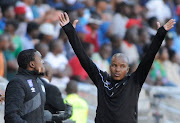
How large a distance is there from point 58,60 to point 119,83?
16.6 feet

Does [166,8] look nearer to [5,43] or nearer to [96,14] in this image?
[96,14]

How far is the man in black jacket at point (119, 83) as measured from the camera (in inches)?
231

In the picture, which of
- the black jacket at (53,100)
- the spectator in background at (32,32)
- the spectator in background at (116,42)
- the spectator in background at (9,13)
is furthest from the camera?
the spectator in background at (116,42)

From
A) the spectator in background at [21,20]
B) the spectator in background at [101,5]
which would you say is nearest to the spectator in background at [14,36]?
the spectator in background at [21,20]

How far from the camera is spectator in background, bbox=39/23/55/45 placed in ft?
36.9

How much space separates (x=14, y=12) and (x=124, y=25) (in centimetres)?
335

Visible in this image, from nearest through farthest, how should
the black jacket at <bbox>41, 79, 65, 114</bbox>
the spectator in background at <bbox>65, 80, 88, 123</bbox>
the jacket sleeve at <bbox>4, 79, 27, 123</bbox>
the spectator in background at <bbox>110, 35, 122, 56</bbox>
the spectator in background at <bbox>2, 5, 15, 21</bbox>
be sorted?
the jacket sleeve at <bbox>4, 79, 27, 123</bbox>, the black jacket at <bbox>41, 79, 65, 114</bbox>, the spectator in background at <bbox>65, 80, 88, 123</bbox>, the spectator in background at <bbox>2, 5, 15, 21</bbox>, the spectator in background at <bbox>110, 35, 122, 56</bbox>

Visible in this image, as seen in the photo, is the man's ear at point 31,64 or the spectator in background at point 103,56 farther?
the spectator in background at point 103,56

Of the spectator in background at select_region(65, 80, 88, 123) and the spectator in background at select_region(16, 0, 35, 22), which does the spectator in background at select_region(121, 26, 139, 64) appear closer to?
the spectator in background at select_region(16, 0, 35, 22)

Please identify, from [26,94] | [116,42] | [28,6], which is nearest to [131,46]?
[116,42]

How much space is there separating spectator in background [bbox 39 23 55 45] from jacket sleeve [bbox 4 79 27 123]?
5.73 meters

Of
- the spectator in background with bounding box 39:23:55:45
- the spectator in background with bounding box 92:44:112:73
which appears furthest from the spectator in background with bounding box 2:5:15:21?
the spectator in background with bounding box 92:44:112:73

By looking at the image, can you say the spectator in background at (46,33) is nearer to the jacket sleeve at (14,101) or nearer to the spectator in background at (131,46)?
the spectator in background at (131,46)

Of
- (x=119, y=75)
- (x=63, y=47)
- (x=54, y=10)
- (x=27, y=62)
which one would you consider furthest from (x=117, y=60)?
(x=54, y=10)
